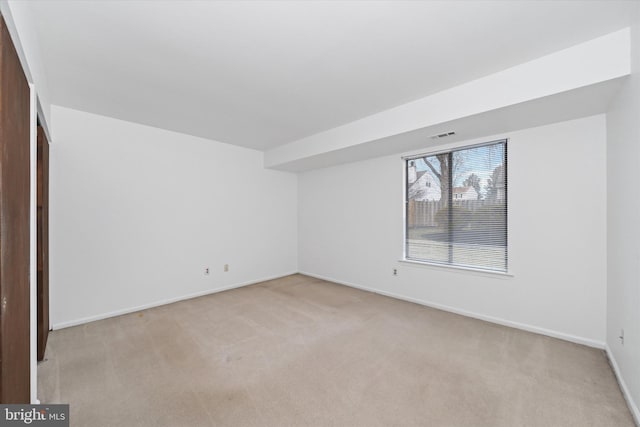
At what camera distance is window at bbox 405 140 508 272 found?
3.10 m

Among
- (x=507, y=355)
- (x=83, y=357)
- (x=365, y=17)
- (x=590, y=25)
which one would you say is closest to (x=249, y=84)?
(x=365, y=17)

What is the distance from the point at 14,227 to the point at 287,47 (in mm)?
1953

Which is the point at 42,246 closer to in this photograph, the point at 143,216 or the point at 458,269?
the point at 143,216

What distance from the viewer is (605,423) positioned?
1570mm

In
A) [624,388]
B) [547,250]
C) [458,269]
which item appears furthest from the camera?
[458,269]

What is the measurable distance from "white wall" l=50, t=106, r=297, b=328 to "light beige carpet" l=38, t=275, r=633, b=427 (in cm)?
49

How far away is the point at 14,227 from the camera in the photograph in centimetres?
127

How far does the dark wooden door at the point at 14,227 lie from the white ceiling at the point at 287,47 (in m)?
0.67

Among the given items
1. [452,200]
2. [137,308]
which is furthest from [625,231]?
[137,308]

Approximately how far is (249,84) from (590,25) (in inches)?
102

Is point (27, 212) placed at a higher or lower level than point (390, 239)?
higher

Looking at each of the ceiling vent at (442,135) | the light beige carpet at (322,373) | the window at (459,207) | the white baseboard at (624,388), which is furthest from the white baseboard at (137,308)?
the white baseboard at (624,388)

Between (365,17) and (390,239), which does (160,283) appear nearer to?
(390,239)

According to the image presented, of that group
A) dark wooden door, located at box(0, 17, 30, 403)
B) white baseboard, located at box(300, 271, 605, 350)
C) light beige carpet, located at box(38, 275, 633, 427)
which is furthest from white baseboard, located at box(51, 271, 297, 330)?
white baseboard, located at box(300, 271, 605, 350)
